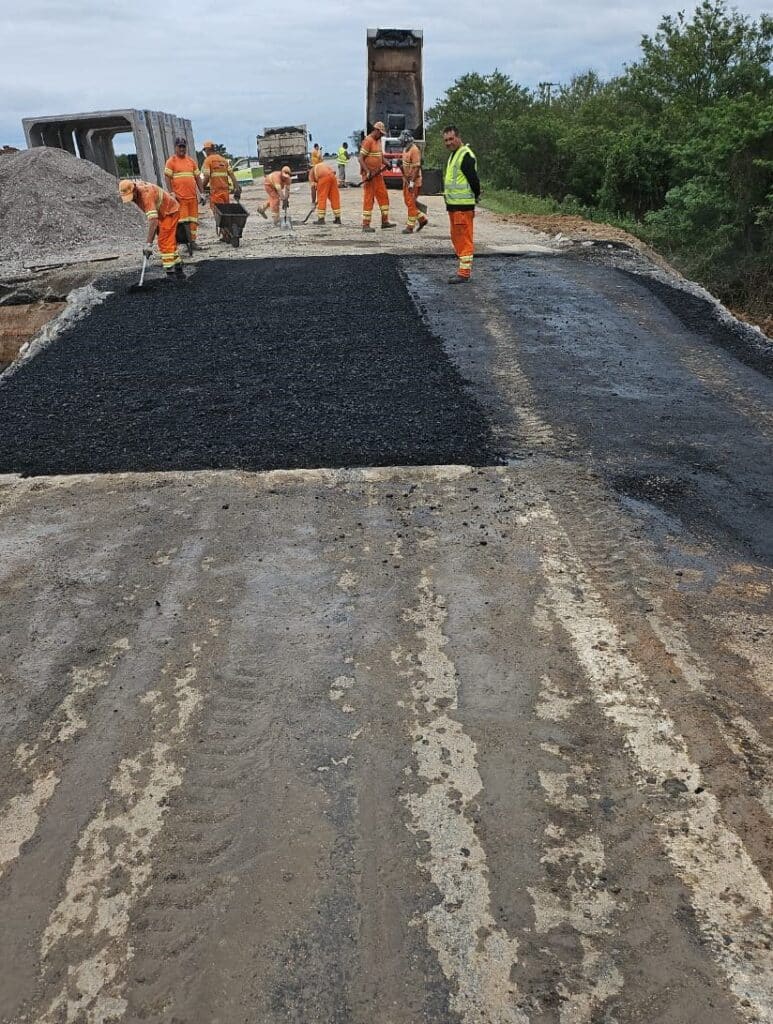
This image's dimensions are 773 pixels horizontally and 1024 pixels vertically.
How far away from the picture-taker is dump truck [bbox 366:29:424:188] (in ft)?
74.0

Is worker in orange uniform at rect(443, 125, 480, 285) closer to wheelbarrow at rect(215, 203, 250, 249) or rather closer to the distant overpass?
wheelbarrow at rect(215, 203, 250, 249)

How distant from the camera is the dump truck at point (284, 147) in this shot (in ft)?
108

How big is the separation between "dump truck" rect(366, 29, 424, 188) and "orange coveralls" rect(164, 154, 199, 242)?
13.3m

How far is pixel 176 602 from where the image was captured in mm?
3631

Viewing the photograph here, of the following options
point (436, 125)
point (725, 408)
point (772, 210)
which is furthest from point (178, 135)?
point (725, 408)

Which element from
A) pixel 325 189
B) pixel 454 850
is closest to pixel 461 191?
pixel 325 189

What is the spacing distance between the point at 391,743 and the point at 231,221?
482 inches

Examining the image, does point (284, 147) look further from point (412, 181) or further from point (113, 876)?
point (113, 876)

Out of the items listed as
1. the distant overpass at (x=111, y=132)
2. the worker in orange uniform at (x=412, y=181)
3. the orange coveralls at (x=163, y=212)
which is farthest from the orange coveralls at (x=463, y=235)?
the distant overpass at (x=111, y=132)

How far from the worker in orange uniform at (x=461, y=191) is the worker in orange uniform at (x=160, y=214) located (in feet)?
12.2

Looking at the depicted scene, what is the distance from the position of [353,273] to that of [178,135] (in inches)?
712

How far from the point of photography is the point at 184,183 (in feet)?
34.5

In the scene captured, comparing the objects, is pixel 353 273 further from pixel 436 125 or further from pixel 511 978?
pixel 436 125

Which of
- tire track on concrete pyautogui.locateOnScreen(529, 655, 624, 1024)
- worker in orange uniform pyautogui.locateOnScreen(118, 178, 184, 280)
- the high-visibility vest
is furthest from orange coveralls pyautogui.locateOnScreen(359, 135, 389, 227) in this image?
tire track on concrete pyautogui.locateOnScreen(529, 655, 624, 1024)
